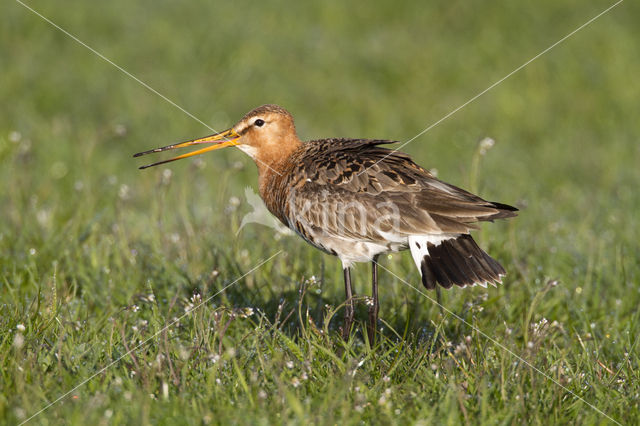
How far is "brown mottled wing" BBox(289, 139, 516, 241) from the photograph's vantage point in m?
4.48

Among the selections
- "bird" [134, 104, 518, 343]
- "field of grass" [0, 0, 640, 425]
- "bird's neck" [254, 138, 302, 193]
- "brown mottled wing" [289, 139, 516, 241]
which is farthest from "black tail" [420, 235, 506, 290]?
"bird's neck" [254, 138, 302, 193]

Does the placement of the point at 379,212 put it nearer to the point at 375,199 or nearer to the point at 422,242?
the point at 375,199

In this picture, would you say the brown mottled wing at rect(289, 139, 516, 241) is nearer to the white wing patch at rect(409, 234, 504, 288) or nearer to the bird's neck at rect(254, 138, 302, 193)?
the white wing patch at rect(409, 234, 504, 288)

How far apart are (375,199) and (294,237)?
1944mm

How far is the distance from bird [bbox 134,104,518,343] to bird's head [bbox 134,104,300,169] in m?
0.17

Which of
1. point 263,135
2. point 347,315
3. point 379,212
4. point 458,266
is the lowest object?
point 347,315

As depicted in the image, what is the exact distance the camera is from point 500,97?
12016 millimetres

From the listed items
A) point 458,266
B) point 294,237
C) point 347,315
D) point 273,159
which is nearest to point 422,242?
point 458,266

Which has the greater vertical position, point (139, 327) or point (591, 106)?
point (591, 106)

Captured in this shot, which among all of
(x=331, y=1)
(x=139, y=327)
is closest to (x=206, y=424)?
(x=139, y=327)

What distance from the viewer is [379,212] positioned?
4578 mm

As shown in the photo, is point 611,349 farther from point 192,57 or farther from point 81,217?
point 192,57

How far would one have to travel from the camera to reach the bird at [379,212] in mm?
4441

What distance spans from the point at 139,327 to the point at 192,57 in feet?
27.8
